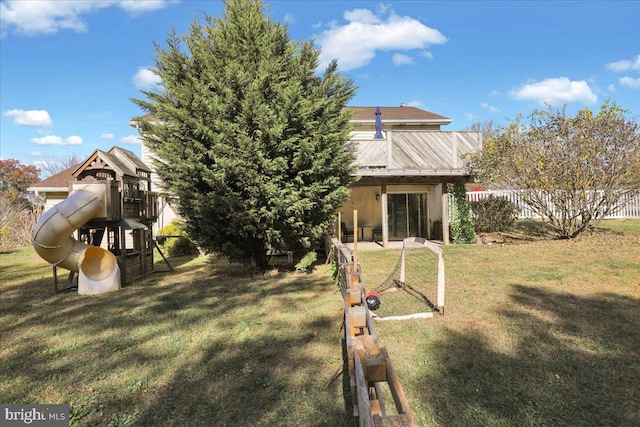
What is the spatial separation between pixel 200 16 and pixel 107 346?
7831mm

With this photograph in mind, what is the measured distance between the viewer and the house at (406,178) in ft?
40.5

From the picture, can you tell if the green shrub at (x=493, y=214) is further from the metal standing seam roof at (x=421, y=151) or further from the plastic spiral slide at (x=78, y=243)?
the plastic spiral slide at (x=78, y=243)

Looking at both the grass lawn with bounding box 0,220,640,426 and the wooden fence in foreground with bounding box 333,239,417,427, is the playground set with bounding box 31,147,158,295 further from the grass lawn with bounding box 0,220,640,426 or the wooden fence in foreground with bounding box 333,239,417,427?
the wooden fence in foreground with bounding box 333,239,417,427

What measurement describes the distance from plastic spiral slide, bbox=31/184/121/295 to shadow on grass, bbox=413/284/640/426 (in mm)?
7378

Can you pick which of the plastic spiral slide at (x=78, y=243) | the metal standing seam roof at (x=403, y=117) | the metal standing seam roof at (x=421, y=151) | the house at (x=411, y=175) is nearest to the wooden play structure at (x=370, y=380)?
the plastic spiral slide at (x=78, y=243)

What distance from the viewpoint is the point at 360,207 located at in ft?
53.2

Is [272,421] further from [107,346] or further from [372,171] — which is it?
[372,171]

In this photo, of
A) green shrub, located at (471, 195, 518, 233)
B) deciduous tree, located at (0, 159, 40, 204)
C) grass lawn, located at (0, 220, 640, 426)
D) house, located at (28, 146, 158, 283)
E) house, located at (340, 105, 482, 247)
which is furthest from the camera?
deciduous tree, located at (0, 159, 40, 204)

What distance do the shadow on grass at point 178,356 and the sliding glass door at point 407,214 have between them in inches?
352

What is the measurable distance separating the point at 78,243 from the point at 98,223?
0.70 m

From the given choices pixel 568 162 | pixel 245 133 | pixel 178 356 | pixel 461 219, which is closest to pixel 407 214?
pixel 461 219

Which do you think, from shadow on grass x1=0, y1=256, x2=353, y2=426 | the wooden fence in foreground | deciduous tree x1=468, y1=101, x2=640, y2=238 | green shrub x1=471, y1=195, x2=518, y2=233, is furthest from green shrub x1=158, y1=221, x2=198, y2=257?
green shrub x1=471, y1=195, x2=518, y2=233

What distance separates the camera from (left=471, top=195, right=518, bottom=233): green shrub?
49.7ft

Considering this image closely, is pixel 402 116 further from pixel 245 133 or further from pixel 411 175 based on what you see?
pixel 245 133
